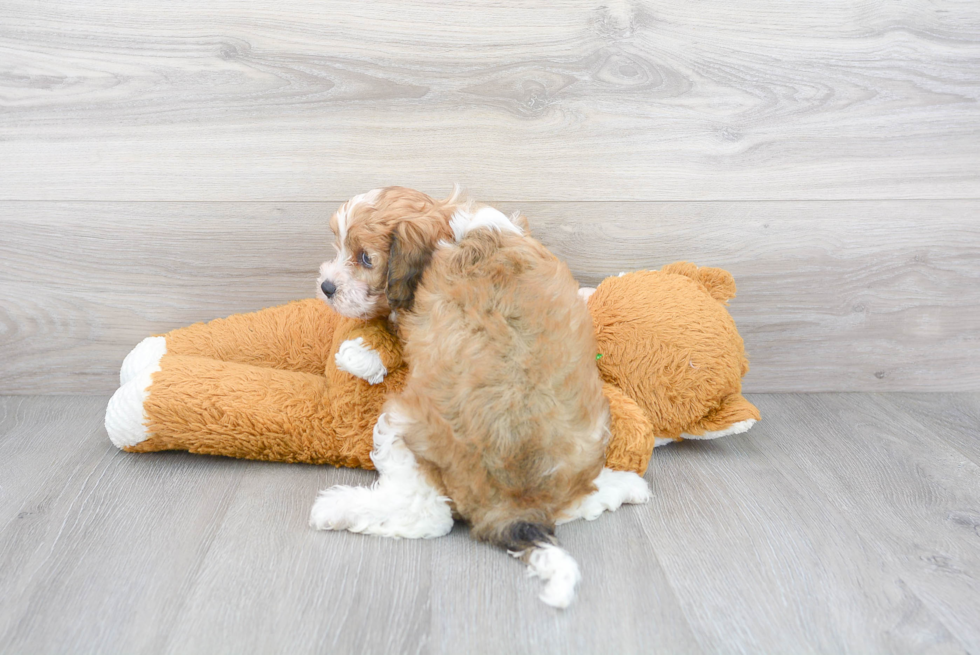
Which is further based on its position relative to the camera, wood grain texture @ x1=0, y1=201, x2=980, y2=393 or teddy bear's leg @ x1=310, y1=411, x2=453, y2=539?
wood grain texture @ x1=0, y1=201, x2=980, y2=393

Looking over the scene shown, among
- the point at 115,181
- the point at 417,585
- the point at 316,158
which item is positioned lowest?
the point at 417,585

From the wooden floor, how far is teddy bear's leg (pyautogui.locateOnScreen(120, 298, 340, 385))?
0.86 feet

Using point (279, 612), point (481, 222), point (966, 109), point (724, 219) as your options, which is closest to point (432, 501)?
point (279, 612)

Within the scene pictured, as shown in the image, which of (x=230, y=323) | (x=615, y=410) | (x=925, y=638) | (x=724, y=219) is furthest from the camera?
(x=724, y=219)

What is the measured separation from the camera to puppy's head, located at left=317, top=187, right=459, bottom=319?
1404 millimetres

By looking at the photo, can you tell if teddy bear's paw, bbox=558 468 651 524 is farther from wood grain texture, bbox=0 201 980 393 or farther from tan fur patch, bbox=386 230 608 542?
wood grain texture, bbox=0 201 980 393

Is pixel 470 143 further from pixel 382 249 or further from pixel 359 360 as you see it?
pixel 359 360

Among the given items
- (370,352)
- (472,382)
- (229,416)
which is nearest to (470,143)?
(370,352)

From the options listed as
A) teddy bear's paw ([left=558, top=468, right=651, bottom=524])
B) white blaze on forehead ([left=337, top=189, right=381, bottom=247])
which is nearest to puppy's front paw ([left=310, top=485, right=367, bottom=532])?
teddy bear's paw ([left=558, top=468, right=651, bottom=524])

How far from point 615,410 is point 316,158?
1035 mm

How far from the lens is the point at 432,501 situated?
135 cm

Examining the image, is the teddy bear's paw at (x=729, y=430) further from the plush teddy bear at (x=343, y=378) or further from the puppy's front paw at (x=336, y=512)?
the puppy's front paw at (x=336, y=512)

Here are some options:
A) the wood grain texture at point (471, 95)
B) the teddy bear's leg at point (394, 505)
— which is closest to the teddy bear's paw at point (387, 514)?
the teddy bear's leg at point (394, 505)

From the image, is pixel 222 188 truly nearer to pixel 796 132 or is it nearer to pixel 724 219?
pixel 724 219
